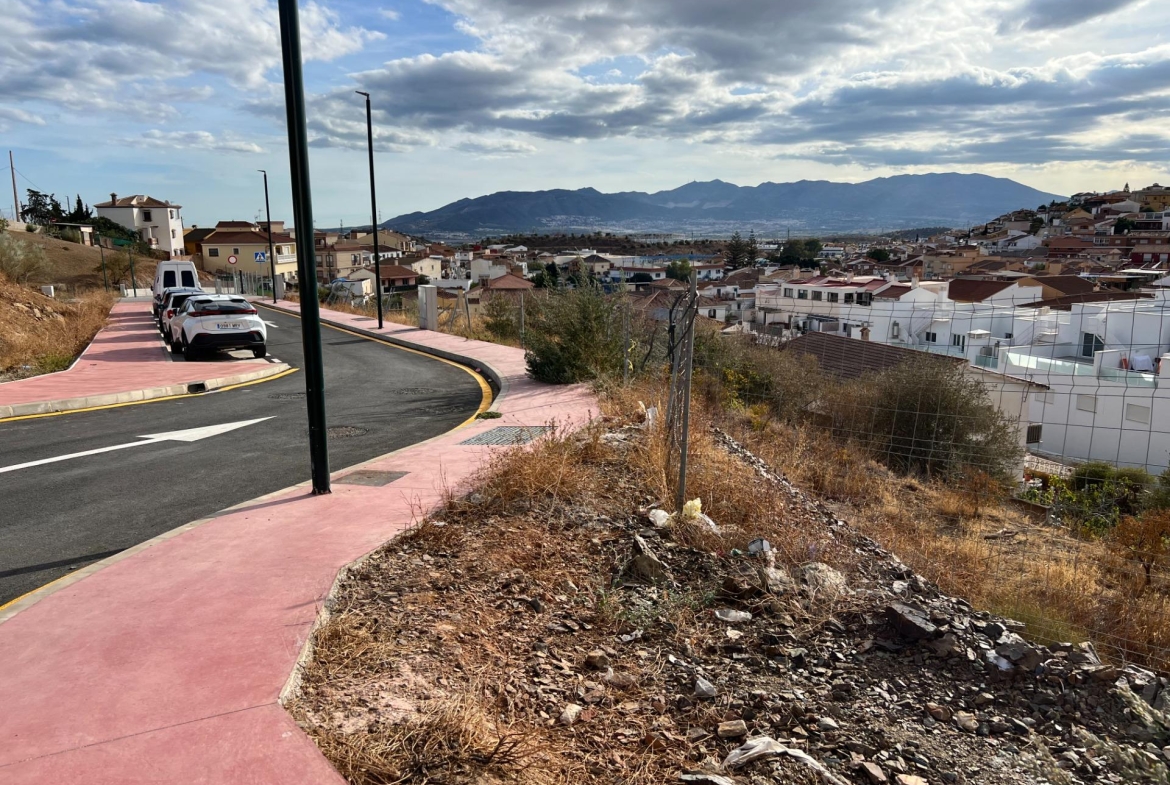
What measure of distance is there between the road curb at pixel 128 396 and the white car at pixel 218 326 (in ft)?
7.48

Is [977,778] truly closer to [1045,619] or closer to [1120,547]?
[1045,619]

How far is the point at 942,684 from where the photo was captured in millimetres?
3877

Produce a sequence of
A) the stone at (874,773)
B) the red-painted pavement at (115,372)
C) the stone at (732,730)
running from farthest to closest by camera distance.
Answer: the red-painted pavement at (115,372) → the stone at (732,730) → the stone at (874,773)

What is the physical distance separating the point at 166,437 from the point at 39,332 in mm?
13749

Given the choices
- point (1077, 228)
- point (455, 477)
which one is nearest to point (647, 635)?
point (455, 477)

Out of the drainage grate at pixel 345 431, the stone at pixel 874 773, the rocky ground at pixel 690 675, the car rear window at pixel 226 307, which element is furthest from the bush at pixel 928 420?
the car rear window at pixel 226 307

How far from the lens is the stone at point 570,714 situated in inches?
135

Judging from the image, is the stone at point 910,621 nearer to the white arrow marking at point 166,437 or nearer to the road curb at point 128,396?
the white arrow marking at point 166,437

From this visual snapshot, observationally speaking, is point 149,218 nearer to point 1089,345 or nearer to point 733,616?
point 1089,345

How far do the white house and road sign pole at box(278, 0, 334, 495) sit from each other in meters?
98.3

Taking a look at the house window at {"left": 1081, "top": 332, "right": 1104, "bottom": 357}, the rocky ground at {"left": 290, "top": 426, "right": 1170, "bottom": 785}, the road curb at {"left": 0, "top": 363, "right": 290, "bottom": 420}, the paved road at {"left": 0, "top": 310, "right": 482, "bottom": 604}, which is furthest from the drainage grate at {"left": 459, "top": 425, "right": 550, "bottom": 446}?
the house window at {"left": 1081, "top": 332, "right": 1104, "bottom": 357}

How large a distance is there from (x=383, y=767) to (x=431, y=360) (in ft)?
51.3

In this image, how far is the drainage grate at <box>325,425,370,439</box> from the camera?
381 inches

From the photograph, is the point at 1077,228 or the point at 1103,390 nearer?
the point at 1103,390
